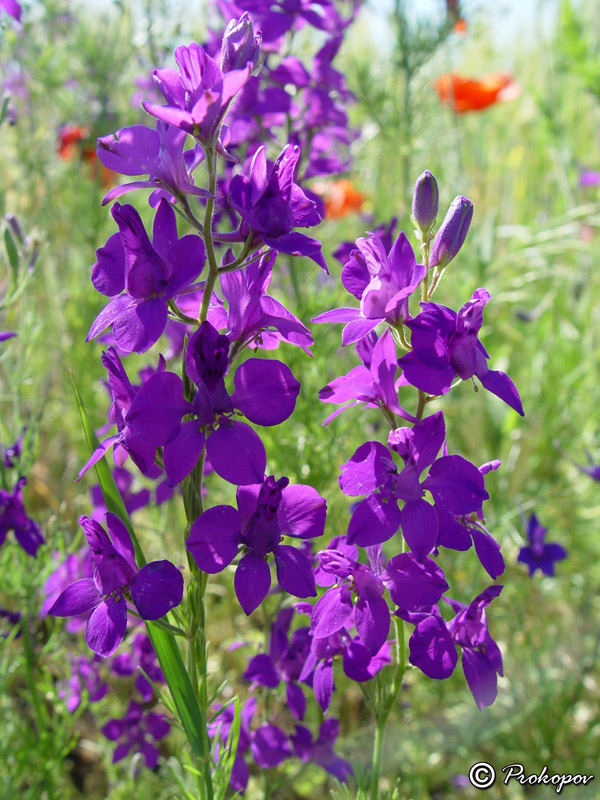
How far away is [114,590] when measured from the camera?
3.59 feet

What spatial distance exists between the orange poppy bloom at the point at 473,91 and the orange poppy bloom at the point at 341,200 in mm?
663

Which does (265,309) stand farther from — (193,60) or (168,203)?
(193,60)

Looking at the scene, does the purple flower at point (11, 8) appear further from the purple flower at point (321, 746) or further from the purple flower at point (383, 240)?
the purple flower at point (321, 746)

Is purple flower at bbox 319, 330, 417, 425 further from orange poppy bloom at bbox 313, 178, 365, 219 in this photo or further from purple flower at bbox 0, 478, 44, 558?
orange poppy bloom at bbox 313, 178, 365, 219

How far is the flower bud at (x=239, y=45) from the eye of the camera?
107 cm

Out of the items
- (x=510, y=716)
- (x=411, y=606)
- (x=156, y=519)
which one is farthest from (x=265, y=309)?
(x=510, y=716)

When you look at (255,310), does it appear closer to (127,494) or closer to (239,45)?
(239,45)

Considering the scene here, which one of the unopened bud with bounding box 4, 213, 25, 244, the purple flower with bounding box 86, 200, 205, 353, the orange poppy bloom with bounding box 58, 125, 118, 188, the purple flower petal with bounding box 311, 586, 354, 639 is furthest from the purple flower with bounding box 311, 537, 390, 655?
the orange poppy bloom with bounding box 58, 125, 118, 188

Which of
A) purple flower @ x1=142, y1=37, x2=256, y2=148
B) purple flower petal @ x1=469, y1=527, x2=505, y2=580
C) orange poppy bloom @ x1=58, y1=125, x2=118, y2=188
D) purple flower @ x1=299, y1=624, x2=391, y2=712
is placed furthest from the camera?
orange poppy bloom @ x1=58, y1=125, x2=118, y2=188

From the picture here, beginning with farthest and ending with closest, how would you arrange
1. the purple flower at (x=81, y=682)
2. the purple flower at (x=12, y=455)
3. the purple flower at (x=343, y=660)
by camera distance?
the purple flower at (x=81, y=682), the purple flower at (x=12, y=455), the purple flower at (x=343, y=660)

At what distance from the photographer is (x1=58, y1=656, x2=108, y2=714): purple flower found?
72.6 inches

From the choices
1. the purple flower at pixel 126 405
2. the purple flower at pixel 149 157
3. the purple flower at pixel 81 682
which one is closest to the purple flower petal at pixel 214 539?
the purple flower at pixel 126 405

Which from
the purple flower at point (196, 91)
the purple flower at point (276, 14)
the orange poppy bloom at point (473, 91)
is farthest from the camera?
the orange poppy bloom at point (473, 91)

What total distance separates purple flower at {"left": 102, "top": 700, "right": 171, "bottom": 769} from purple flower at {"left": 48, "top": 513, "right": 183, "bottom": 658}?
759 mm
